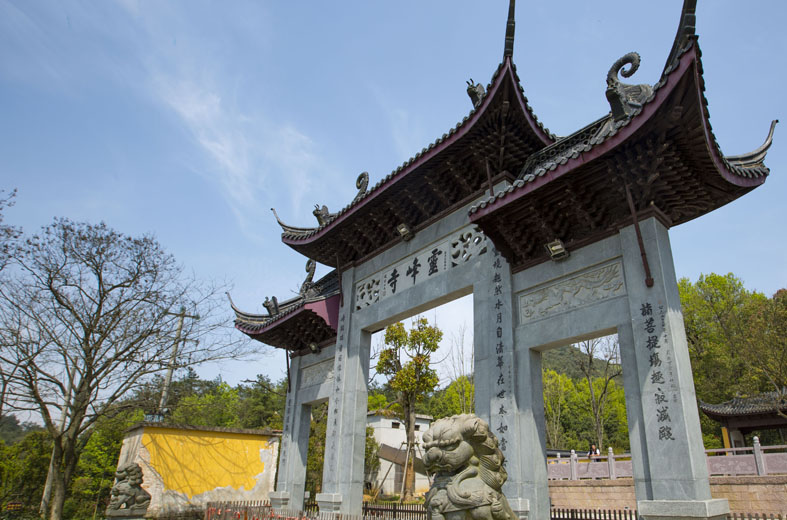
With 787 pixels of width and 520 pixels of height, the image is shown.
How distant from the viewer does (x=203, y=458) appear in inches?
519

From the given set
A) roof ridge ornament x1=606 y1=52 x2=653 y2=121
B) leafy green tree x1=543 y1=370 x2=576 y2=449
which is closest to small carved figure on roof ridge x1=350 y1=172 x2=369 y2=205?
roof ridge ornament x1=606 y1=52 x2=653 y2=121

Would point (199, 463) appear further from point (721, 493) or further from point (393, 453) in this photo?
point (393, 453)

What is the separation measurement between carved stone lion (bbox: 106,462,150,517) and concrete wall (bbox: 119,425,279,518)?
2185 mm

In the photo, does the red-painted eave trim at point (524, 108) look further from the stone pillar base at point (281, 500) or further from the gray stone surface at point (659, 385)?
the stone pillar base at point (281, 500)

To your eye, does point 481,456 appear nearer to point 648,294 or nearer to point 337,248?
point 648,294

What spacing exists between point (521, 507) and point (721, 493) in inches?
293

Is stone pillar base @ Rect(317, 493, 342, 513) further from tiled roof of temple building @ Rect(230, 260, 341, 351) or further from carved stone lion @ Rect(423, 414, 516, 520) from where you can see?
carved stone lion @ Rect(423, 414, 516, 520)

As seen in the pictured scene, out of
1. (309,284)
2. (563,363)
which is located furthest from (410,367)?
(563,363)

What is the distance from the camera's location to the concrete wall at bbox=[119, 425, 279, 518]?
12164 millimetres

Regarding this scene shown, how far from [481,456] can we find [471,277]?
12.9 feet

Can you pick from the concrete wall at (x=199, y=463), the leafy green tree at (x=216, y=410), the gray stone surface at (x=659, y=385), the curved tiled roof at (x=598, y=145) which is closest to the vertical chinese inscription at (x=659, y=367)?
the gray stone surface at (x=659, y=385)

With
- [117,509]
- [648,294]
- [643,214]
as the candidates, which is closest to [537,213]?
[643,214]

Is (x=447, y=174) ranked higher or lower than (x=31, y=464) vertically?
higher

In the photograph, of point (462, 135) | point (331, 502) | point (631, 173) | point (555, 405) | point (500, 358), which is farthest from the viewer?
point (555, 405)
